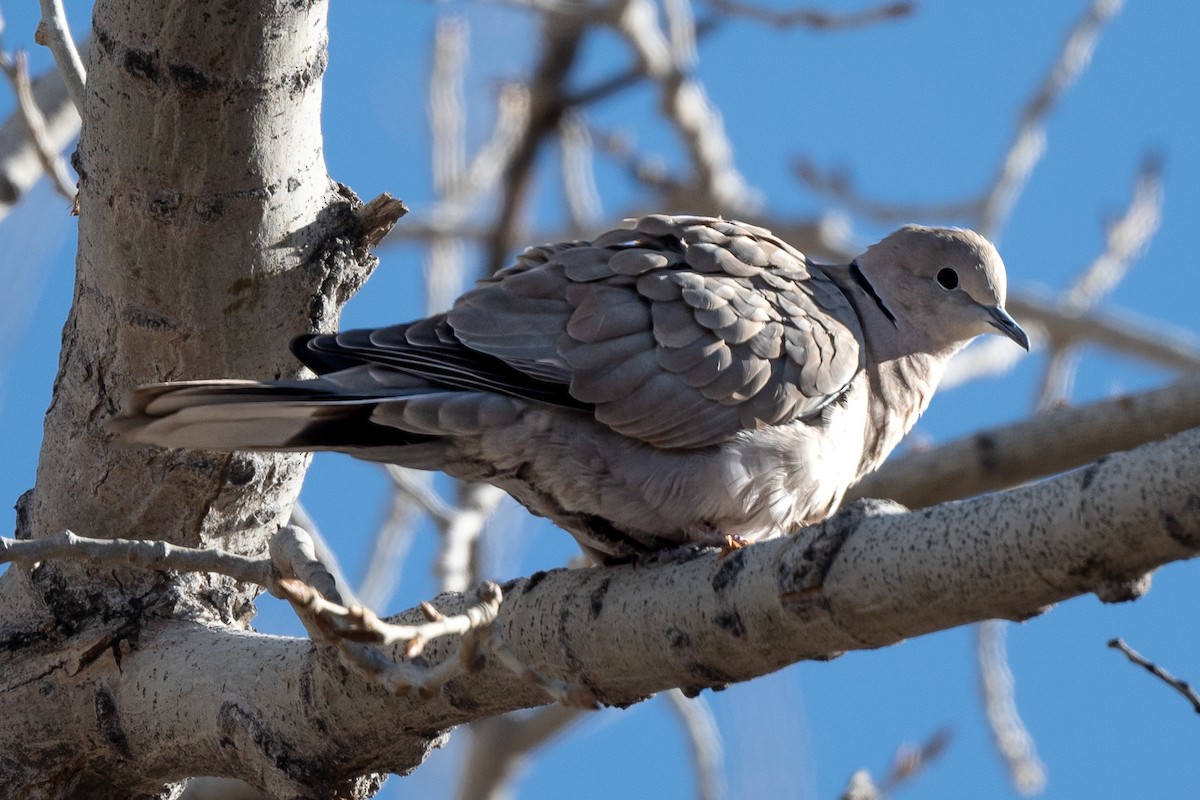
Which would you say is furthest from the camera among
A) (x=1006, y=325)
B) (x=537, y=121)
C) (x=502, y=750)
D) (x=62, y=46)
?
(x=537, y=121)

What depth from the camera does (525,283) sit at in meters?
2.93

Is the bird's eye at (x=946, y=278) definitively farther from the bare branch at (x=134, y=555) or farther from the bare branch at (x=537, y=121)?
the bare branch at (x=537, y=121)

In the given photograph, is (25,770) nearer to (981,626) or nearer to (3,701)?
(3,701)

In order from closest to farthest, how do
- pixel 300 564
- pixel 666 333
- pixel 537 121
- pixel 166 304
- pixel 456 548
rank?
1. pixel 300 564
2. pixel 166 304
3. pixel 666 333
4. pixel 456 548
5. pixel 537 121

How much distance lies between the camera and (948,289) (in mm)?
3602

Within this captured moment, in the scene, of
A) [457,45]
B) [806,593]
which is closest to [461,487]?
[457,45]

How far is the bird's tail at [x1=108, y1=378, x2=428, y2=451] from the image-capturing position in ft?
7.40

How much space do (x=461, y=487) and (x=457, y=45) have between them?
2.05 meters

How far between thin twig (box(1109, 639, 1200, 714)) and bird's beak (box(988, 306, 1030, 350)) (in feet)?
4.87

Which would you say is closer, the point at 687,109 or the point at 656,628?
the point at 656,628

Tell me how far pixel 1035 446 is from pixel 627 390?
55.9 inches

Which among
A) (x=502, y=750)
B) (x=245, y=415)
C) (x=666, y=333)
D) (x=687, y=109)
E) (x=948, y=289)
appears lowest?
(x=245, y=415)

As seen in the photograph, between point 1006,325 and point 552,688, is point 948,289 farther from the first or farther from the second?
point 552,688

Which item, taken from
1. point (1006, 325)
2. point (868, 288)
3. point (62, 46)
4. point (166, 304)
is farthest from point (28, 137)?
point (1006, 325)
